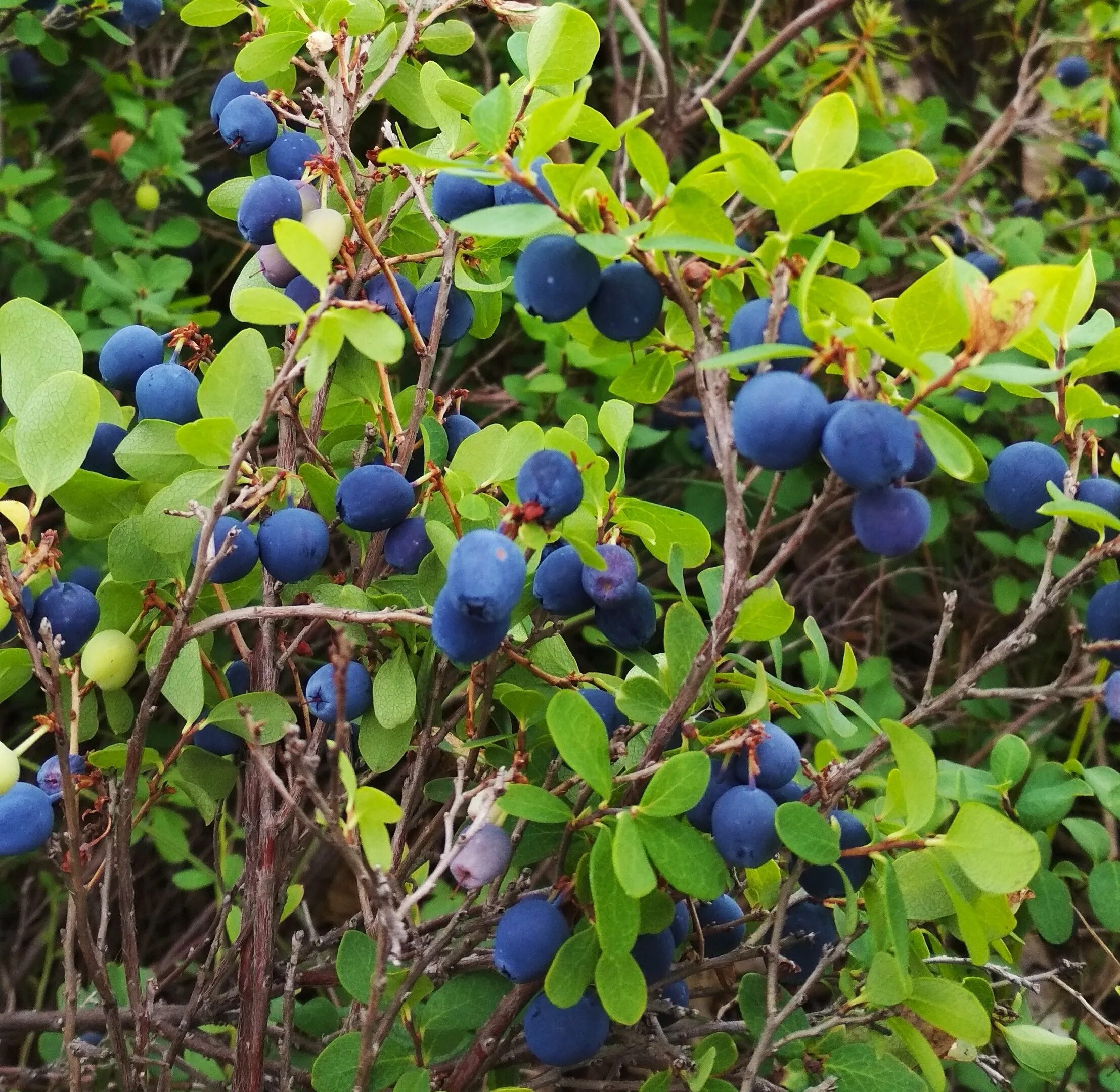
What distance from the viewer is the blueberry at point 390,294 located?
896mm

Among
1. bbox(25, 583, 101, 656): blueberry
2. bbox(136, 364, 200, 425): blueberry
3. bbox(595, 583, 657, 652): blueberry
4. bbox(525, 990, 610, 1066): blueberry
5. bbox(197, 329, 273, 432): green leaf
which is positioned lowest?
bbox(525, 990, 610, 1066): blueberry

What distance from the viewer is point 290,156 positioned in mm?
947

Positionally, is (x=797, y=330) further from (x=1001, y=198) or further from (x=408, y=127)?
(x=1001, y=198)

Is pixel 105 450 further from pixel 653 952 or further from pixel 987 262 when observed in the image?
pixel 987 262

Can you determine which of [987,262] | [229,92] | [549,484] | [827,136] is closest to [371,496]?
[549,484]

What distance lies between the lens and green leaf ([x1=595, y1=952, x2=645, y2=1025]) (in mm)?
673

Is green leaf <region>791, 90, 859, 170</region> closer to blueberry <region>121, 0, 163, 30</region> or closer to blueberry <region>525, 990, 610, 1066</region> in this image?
blueberry <region>525, 990, 610, 1066</region>

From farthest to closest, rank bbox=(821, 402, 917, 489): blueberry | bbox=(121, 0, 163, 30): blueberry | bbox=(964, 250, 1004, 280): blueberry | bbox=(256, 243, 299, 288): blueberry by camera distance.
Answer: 1. bbox=(964, 250, 1004, 280): blueberry
2. bbox=(121, 0, 163, 30): blueberry
3. bbox=(256, 243, 299, 288): blueberry
4. bbox=(821, 402, 917, 489): blueberry

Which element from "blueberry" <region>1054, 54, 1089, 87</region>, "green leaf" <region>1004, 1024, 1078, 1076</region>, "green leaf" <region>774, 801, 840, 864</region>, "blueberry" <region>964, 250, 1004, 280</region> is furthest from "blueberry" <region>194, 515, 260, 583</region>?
"blueberry" <region>1054, 54, 1089, 87</region>

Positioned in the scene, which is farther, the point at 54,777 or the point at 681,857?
the point at 54,777

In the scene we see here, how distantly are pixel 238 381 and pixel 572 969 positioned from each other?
1.55 feet

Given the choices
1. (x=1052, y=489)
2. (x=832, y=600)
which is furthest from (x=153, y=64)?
(x=1052, y=489)

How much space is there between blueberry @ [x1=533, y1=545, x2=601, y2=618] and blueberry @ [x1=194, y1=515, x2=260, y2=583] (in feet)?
0.71

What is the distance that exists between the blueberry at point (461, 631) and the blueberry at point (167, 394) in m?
0.34
